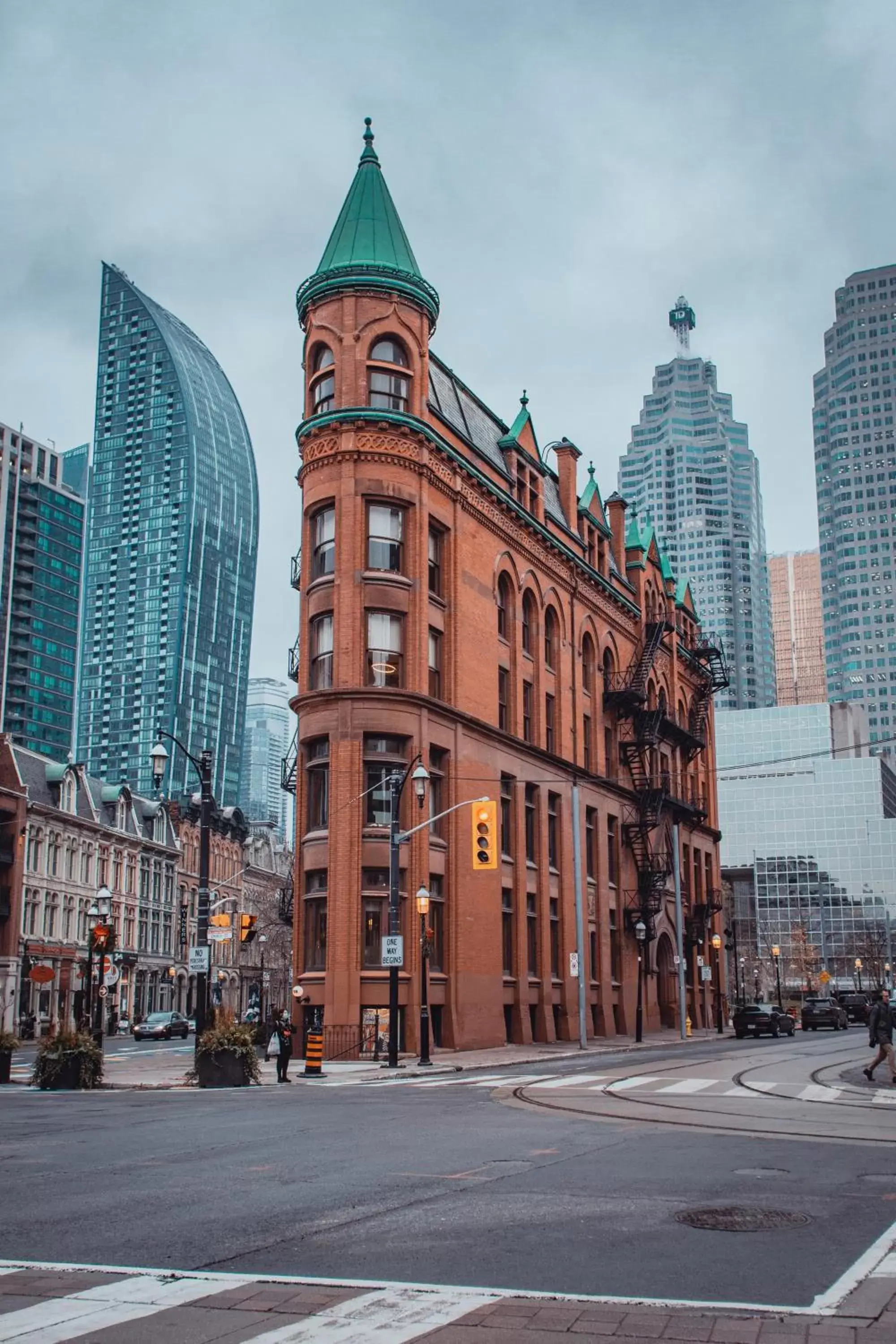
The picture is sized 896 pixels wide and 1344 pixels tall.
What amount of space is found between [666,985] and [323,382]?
3554 cm

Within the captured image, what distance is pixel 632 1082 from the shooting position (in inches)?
977

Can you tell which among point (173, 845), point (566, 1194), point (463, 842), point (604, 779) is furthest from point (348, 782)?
point (173, 845)

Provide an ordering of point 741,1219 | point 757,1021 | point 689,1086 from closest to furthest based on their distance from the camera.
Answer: point 741,1219 < point 689,1086 < point 757,1021

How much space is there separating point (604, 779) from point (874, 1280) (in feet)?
152

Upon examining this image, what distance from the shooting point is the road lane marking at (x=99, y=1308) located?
657cm

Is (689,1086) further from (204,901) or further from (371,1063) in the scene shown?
(204,901)

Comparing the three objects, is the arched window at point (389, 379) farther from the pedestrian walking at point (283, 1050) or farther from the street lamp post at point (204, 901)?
the pedestrian walking at point (283, 1050)

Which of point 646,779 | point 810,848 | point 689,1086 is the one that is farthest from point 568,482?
point 810,848

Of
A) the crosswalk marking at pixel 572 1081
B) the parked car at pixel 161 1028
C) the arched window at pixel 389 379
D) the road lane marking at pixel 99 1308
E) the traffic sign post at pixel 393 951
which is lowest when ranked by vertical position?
the parked car at pixel 161 1028

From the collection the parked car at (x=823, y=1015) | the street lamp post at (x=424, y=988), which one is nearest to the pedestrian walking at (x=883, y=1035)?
the street lamp post at (x=424, y=988)

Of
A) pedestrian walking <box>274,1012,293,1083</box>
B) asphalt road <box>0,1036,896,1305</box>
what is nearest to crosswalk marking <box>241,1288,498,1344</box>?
asphalt road <box>0,1036,896,1305</box>

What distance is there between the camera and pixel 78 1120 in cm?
1880

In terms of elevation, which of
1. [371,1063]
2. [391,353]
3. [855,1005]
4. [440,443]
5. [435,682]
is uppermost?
[391,353]

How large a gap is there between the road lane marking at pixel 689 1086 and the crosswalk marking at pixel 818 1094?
5.73 feet
